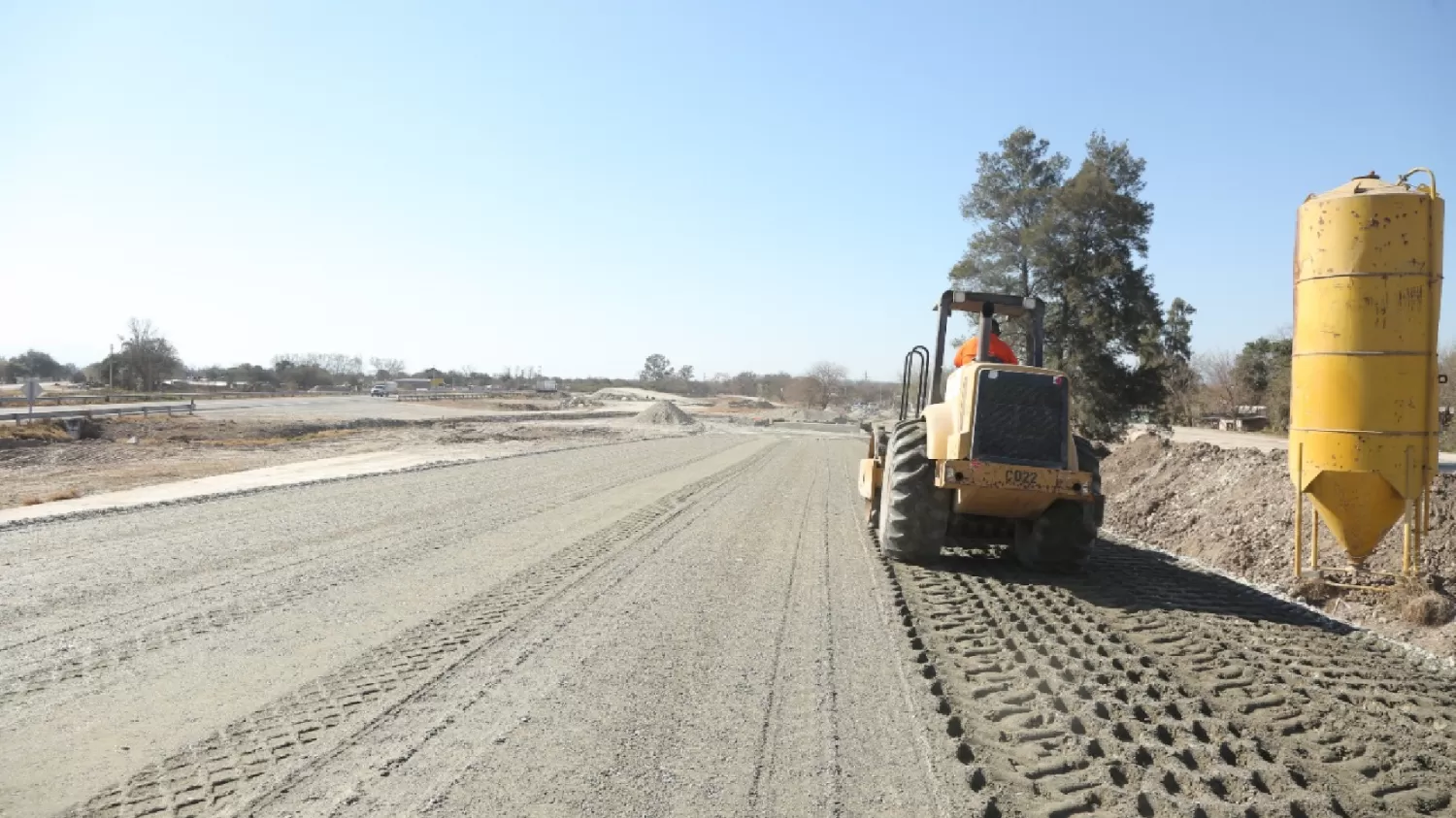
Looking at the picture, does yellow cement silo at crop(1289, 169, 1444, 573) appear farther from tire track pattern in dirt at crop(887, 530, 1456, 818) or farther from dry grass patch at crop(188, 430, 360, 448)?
dry grass patch at crop(188, 430, 360, 448)

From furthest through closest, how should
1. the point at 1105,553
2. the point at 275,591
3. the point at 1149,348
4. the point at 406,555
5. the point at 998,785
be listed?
the point at 1149,348 < the point at 1105,553 < the point at 406,555 < the point at 275,591 < the point at 998,785

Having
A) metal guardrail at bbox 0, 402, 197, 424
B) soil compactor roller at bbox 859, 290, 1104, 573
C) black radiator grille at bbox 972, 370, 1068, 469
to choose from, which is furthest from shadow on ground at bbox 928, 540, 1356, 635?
metal guardrail at bbox 0, 402, 197, 424

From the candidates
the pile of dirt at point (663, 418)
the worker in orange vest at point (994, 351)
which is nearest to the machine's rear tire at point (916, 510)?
the worker in orange vest at point (994, 351)

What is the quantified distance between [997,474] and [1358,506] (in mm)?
3058

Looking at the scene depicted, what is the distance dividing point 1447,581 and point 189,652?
10174 millimetres

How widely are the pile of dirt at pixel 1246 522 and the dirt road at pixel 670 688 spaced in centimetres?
63

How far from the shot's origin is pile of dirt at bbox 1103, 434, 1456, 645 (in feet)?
28.2

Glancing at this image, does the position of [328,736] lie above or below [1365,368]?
below

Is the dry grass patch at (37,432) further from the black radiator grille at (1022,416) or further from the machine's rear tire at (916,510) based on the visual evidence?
the black radiator grille at (1022,416)

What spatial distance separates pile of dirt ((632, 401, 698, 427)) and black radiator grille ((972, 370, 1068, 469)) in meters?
42.7

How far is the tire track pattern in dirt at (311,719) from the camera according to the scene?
4.11m

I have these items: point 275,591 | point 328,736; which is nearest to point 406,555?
point 275,591

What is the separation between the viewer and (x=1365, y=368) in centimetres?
829

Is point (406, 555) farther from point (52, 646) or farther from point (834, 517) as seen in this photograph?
point (834, 517)
